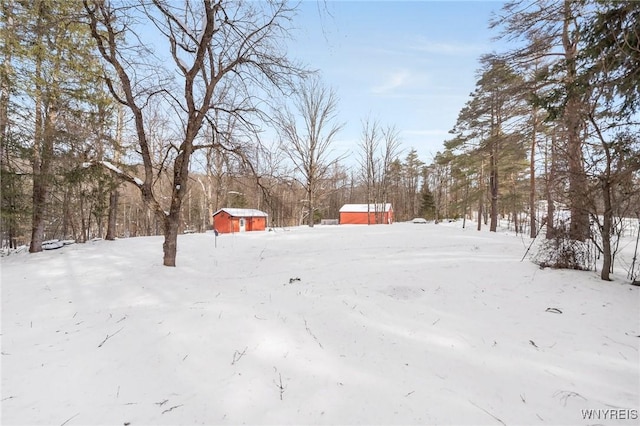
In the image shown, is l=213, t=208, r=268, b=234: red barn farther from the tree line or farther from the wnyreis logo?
the wnyreis logo

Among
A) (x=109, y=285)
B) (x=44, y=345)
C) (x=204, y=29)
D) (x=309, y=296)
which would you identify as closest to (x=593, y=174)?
(x=309, y=296)

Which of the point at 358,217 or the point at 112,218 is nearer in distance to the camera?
the point at 112,218

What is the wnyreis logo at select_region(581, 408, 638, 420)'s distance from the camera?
6.89 feet

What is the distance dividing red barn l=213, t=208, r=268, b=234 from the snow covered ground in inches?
668

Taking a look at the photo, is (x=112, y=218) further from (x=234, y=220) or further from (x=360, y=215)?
(x=360, y=215)

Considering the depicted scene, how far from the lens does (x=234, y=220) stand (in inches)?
903

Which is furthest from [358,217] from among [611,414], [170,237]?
[611,414]

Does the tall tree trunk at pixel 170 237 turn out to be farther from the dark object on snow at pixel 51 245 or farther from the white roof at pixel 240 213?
the white roof at pixel 240 213

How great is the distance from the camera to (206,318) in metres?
3.64

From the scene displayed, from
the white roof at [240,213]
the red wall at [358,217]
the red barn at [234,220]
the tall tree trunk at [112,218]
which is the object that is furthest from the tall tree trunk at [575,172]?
the red wall at [358,217]

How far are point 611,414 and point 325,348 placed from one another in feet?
7.88

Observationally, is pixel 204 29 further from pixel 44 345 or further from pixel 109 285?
pixel 44 345

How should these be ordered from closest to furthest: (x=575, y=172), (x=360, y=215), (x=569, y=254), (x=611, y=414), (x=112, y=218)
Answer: (x=611, y=414) → (x=575, y=172) → (x=569, y=254) → (x=112, y=218) → (x=360, y=215)

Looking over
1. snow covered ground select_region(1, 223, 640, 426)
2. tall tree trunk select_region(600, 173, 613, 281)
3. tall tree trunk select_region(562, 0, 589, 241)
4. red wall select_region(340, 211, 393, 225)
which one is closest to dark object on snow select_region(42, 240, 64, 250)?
snow covered ground select_region(1, 223, 640, 426)
